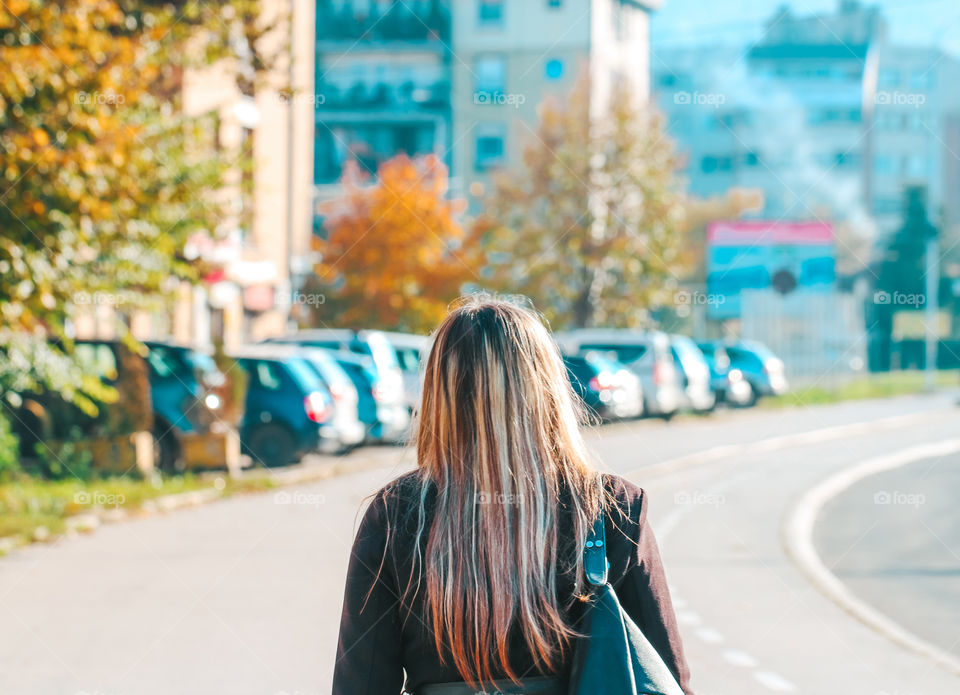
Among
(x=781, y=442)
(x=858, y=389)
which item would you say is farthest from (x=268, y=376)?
(x=858, y=389)

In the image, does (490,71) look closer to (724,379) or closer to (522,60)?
(522,60)

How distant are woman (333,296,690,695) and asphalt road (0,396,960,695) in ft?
1.93

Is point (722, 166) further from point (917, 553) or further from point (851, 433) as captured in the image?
point (917, 553)

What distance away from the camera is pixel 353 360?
58.4ft

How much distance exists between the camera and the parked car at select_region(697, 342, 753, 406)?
29.4 metres

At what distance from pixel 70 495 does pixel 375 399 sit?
697 centimetres

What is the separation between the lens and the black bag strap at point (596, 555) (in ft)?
6.64

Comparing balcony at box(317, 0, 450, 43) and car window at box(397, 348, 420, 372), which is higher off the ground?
balcony at box(317, 0, 450, 43)

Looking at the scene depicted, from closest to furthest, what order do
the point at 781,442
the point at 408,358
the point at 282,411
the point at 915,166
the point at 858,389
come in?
the point at 282,411
the point at 408,358
the point at 781,442
the point at 858,389
the point at 915,166

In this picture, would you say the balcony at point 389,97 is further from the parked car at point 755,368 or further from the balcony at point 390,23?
the parked car at point 755,368

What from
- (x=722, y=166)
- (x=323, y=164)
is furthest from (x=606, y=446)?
(x=722, y=166)

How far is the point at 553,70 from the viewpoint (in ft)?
147

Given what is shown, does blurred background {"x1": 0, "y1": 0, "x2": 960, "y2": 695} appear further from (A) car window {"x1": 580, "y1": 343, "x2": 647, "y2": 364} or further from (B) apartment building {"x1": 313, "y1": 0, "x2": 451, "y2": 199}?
(B) apartment building {"x1": 313, "y1": 0, "x2": 451, "y2": 199}

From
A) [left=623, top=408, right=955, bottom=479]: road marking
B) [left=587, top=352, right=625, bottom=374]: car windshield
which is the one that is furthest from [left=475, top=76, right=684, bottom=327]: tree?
[left=623, top=408, right=955, bottom=479]: road marking
